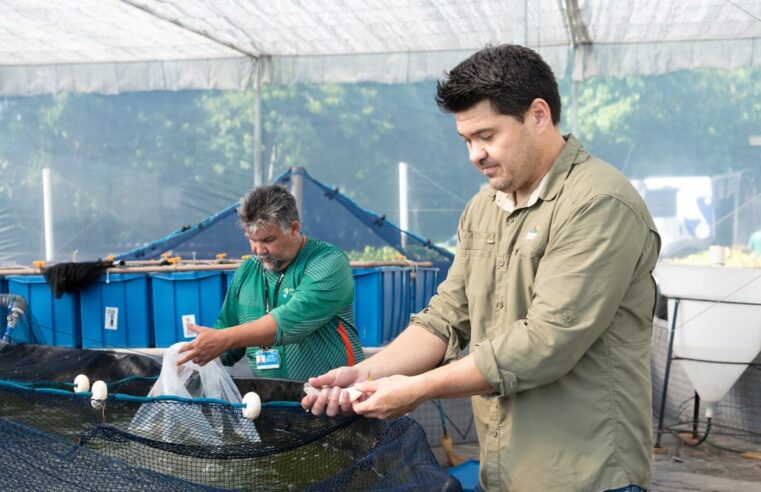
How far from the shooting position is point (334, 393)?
6.34ft

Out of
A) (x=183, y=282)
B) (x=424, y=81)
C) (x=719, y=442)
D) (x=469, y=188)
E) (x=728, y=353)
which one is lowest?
(x=719, y=442)

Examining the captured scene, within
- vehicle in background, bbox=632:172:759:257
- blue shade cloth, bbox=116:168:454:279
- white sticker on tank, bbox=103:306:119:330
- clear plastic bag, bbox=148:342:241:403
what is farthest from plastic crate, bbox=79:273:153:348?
vehicle in background, bbox=632:172:759:257

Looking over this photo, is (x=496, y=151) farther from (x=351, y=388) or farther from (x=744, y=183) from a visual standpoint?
(x=744, y=183)

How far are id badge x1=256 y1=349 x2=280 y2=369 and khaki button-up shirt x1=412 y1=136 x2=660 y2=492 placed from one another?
1.65 m

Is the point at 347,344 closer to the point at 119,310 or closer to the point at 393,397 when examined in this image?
the point at 393,397

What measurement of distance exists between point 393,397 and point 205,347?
141cm

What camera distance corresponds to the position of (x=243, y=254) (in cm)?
716

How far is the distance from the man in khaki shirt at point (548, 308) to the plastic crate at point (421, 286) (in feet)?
15.9

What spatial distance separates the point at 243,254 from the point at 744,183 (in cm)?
502

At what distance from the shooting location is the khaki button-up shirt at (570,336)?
1.60 m

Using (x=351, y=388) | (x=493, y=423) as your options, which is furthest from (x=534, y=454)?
(x=351, y=388)

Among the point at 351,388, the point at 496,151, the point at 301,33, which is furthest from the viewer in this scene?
the point at 301,33

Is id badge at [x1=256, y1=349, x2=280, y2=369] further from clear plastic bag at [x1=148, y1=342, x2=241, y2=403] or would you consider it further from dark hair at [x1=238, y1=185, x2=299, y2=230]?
dark hair at [x1=238, y1=185, x2=299, y2=230]

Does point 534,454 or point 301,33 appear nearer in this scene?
point 534,454
